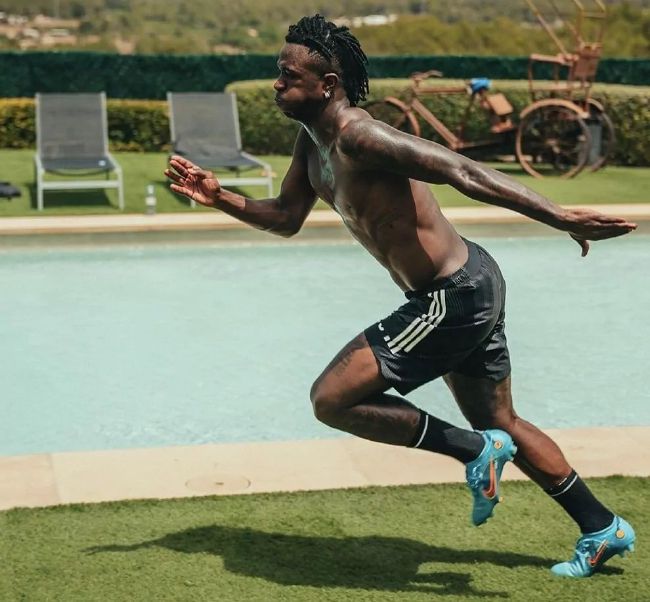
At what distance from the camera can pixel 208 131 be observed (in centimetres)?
1520

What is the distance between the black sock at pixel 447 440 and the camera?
13.8ft

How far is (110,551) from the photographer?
4590 mm

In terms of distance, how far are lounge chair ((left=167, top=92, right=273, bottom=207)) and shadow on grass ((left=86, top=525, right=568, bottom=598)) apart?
→ 9.63 metres

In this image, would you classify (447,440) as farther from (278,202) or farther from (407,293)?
(278,202)

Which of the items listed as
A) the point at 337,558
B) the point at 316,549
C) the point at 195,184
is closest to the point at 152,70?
the point at 195,184

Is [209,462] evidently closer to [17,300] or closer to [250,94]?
[17,300]

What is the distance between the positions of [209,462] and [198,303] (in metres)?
4.95

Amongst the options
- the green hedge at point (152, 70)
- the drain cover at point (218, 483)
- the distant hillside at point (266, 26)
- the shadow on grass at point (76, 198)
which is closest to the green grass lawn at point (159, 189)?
the shadow on grass at point (76, 198)

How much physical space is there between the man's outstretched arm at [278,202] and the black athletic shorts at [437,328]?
0.64m

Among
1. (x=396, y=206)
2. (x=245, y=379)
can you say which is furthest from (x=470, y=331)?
(x=245, y=379)

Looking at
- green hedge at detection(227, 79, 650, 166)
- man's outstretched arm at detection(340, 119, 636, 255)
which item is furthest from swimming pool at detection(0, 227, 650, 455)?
green hedge at detection(227, 79, 650, 166)

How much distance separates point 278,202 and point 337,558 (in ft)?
4.46

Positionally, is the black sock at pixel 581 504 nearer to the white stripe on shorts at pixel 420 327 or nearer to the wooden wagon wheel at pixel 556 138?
the white stripe on shorts at pixel 420 327

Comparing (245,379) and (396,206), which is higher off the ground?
(396,206)
